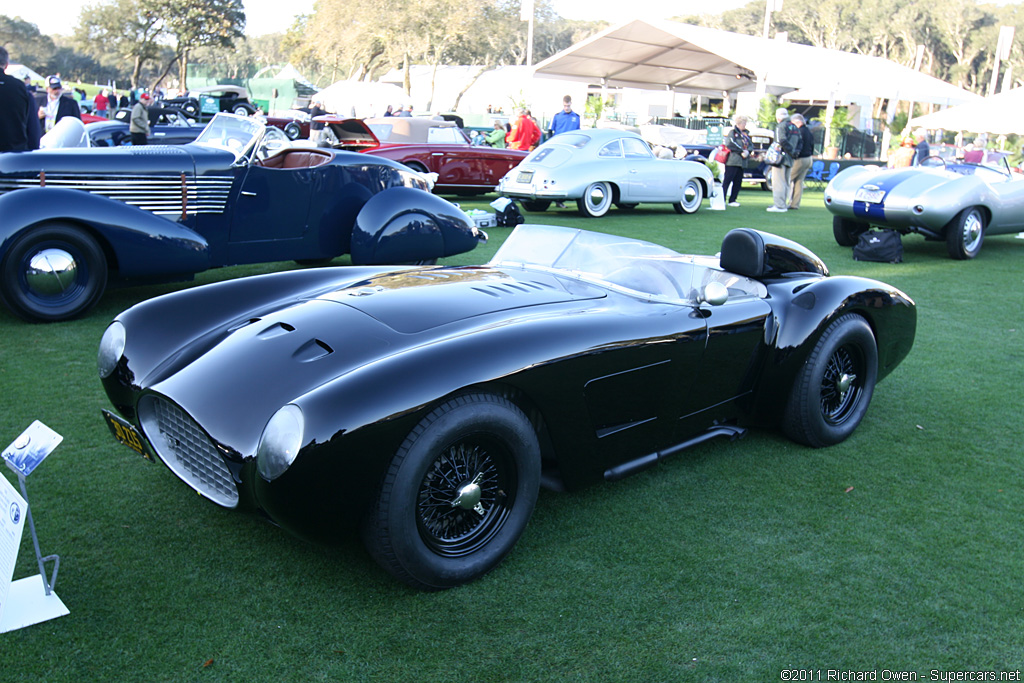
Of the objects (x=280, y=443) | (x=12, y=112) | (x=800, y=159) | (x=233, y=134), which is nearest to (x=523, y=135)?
(x=800, y=159)

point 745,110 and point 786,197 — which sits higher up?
point 745,110

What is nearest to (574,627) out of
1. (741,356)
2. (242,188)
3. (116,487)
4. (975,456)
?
(741,356)

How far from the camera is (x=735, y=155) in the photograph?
15.1 metres

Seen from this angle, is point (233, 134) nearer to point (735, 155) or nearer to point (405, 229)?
point (405, 229)

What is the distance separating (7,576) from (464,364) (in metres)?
1.47

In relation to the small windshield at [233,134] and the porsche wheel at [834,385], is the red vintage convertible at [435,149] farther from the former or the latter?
the porsche wheel at [834,385]

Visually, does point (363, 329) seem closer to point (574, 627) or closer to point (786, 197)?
point (574, 627)

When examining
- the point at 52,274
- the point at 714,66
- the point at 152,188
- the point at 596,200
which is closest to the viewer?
the point at 52,274

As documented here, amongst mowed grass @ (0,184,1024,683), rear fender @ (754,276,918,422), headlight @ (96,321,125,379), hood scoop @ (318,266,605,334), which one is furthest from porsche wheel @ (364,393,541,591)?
rear fender @ (754,276,918,422)

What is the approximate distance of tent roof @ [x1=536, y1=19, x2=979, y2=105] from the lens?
86.2 feet

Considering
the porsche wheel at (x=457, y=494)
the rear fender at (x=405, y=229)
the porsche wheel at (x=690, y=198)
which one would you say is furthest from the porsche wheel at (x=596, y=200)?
the porsche wheel at (x=457, y=494)

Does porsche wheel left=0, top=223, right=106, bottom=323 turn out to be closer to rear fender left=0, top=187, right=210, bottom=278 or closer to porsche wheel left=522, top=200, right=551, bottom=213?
rear fender left=0, top=187, right=210, bottom=278

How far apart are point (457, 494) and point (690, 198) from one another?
1271 centimetres

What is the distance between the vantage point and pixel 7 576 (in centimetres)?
230
